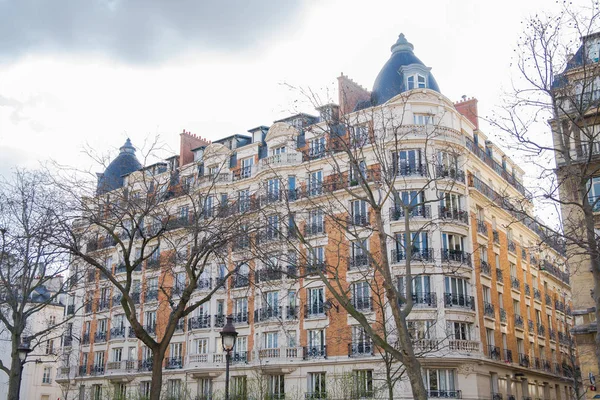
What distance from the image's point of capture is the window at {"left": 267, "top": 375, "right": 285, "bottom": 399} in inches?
1480

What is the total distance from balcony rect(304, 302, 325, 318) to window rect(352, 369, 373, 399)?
3813mm

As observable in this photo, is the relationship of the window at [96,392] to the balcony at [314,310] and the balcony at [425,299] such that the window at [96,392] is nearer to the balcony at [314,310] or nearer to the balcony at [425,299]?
the balcony at [314,310]

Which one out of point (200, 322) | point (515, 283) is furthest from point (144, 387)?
point (515, 283)

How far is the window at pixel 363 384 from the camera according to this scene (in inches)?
1277

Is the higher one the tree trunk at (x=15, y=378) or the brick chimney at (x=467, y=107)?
the brick chimney at (x=467, y=107)

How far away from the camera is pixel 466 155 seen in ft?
125

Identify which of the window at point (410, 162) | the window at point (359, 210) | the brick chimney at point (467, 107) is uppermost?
the brick chimney at point (467, 107)

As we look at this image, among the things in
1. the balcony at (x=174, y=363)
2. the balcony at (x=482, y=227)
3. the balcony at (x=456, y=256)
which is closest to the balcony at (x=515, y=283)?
the balcony at (x=482, y=227)

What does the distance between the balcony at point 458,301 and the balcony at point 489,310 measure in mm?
1444

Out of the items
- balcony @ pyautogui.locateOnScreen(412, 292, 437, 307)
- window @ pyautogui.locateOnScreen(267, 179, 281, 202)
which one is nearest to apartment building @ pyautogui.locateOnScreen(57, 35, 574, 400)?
balcony @ pyautogui.locateOnScreen(412, 292, 437, 307)

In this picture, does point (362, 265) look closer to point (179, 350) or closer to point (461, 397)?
point (461, 397)

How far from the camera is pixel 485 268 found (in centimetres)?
3816

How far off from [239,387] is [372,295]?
9.70 metres

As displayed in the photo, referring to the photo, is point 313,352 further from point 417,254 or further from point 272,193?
point 272,193
